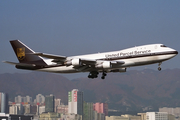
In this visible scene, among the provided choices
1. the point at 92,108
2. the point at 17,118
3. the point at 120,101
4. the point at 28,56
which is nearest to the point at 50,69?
the point at 28,56

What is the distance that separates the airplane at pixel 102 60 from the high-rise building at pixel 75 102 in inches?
3646

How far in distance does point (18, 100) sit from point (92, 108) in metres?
37.6

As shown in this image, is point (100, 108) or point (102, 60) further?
point (100, 108)

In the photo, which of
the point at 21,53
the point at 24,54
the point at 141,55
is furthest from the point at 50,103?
the point at 141,55

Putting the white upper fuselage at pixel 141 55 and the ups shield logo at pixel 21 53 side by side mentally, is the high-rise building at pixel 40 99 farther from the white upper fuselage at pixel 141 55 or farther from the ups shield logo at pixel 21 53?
the white upper fuselage at pixel 141 55

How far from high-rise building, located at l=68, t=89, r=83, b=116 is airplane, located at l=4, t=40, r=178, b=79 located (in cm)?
9261

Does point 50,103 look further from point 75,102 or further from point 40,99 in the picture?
point 75,102

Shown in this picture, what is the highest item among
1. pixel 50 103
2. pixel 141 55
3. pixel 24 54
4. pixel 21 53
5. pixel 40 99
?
pixel 21 53

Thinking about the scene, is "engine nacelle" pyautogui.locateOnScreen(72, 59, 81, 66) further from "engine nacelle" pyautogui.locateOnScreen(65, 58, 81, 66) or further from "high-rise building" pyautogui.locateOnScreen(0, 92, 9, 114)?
"high-rise building" pyautogui.locateOnScreen(0, 92, 9, 114)

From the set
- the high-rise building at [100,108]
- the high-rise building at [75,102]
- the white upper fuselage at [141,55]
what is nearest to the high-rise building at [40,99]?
the high-rise building at [75,102]

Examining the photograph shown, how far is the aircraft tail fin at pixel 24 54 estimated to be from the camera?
54.1 m

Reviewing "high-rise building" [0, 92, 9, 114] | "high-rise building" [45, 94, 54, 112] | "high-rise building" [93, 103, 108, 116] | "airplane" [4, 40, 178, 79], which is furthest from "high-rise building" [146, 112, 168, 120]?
"airplane" [4, 40, 178, 79]

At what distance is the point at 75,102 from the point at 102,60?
101 metres

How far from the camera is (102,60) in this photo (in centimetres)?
4881
